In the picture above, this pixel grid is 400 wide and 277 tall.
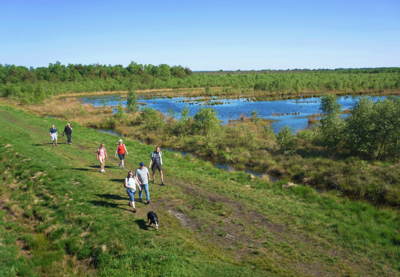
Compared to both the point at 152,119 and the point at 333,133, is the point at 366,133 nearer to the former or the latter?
the point at 333,133

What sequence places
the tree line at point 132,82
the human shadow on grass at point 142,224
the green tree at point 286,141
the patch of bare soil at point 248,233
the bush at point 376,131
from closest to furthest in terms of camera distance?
the patch of bare soil at point 248,233 < the human shadow on grass at point 142,224 < the bush at point 376,131 < the green tree at point 286,141 < the tree line at point 132,82

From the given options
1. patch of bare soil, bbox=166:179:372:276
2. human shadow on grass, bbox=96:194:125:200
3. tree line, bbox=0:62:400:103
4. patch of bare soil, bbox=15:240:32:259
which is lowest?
patch of bare soil, bbox=15:240:32:259

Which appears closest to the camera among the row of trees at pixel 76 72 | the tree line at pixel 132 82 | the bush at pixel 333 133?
the bush at pixel 333 133

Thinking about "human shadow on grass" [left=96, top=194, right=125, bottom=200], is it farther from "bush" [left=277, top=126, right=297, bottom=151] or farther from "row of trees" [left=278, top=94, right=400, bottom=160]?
"bush" [left=277, top=126, right=297, bottom=151]

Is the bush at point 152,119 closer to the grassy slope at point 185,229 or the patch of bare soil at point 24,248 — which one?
the grassy slope at point 185,229

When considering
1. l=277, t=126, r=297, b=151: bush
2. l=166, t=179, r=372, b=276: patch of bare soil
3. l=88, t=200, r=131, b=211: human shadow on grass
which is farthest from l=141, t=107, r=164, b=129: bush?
l=166, t=179, r=372, b=276: patch of bare soil

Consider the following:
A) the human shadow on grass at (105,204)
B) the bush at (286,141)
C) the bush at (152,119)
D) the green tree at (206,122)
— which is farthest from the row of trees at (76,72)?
the human shadow on grass at (105,204)

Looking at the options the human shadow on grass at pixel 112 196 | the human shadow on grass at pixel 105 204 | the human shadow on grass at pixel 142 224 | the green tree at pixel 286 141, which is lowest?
the human shadow on grass at pixel 142 224

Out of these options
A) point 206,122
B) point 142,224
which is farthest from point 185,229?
point 206,122

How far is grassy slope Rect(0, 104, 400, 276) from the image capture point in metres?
8.85

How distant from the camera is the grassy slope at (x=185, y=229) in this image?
8.85m

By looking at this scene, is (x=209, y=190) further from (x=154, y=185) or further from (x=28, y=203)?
(x=28, y=203)

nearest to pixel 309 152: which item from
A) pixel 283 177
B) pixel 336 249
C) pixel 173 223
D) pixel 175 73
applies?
pixel 283 177

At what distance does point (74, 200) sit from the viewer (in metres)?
13.0
